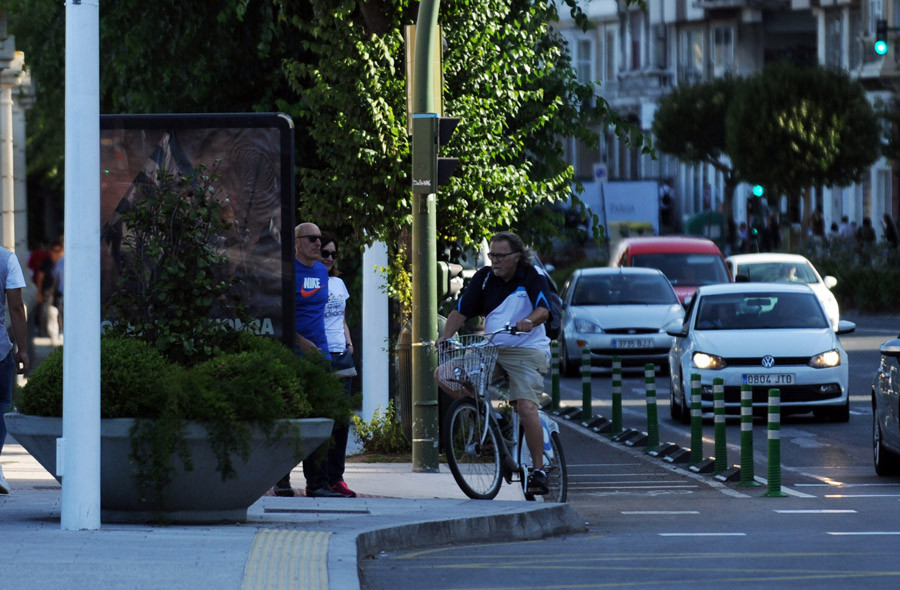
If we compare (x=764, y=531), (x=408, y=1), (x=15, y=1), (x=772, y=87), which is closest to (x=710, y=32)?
(x=772, y=87)

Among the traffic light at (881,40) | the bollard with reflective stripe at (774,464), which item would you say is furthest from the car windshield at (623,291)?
the bollard with reflective stripe at (774,464)

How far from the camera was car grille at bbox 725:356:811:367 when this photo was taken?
20250 millimetres

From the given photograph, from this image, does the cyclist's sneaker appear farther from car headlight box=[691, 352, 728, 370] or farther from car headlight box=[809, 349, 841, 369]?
car headlight box=[809, 349, 841, 369]

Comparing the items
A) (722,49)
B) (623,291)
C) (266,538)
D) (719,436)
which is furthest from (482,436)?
(722,49)

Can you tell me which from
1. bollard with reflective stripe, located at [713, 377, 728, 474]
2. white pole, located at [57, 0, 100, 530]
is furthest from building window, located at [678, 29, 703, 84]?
white pole, located at [57, 0, 100, 530]

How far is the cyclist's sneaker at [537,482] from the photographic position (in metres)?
12.2

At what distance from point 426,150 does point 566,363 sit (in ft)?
48.3

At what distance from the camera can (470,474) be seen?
40.3 feet

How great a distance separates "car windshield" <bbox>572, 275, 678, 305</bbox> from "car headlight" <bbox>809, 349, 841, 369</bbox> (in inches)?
309

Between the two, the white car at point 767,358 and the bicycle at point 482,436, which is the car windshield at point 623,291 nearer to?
the white car at point 767,358

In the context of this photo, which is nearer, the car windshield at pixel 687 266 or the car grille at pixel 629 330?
the car grille at pixel 629 330

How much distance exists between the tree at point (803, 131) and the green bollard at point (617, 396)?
35639 mm

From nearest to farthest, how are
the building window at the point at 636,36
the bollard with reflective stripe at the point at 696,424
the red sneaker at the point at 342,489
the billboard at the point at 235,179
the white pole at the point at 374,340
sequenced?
the billboard at the point at 235,179 → the red sneaker at the point at 342,489 → the bollard with reflective stripe at the point at 696,424 → the white pole at the point at 374,340 → the building window at the point at 636,36

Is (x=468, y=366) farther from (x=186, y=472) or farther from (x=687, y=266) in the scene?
(x=687, y=266)
